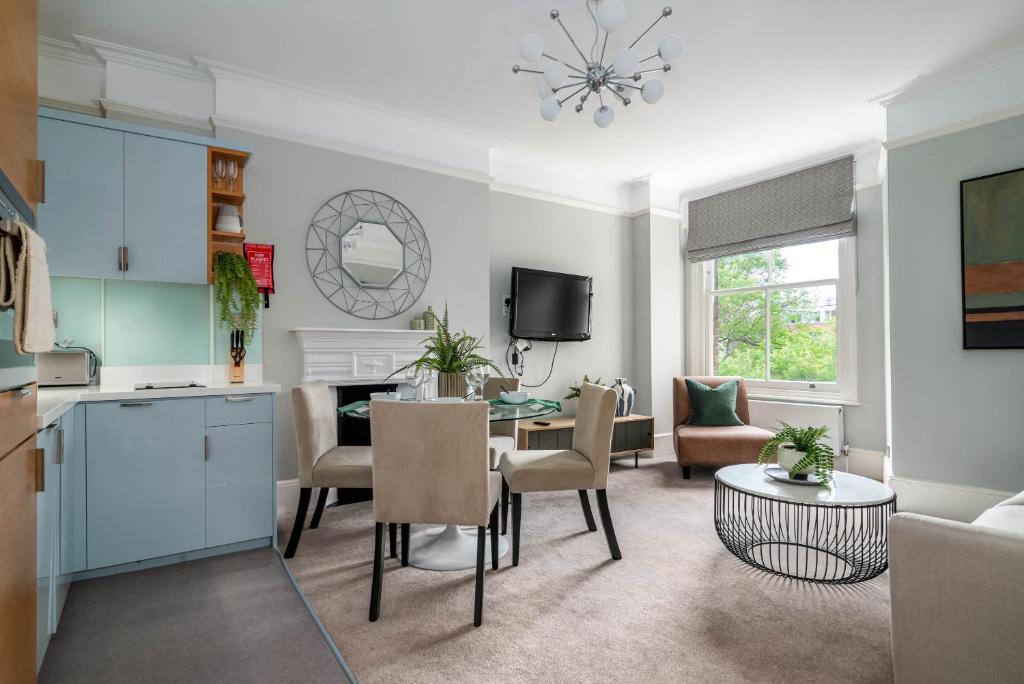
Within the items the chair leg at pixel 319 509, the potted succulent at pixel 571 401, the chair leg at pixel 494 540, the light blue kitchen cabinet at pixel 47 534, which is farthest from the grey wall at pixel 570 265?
the light blue kitchen cabinet at pixel 47 534

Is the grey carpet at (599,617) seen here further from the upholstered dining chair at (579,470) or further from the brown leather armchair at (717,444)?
the brown leather armchair at (717,444)

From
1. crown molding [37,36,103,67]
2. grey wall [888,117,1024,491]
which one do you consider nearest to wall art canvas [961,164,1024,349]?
grey wall [888,117,1024,491]

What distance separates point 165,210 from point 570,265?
10.9ft

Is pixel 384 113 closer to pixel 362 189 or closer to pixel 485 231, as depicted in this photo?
pixel 362 189

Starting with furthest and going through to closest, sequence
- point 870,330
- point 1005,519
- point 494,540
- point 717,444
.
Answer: point 870,330 < point 717,444 < point 494,540 < point 1005,519

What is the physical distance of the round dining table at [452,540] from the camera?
247 cm

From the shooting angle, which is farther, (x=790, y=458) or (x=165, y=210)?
(x=165, y=210)

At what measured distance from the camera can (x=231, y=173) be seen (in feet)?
10.3

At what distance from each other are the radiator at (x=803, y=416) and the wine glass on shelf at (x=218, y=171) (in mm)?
4276

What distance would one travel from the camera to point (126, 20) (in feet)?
9.06

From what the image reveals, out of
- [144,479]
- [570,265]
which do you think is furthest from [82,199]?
[570,265]

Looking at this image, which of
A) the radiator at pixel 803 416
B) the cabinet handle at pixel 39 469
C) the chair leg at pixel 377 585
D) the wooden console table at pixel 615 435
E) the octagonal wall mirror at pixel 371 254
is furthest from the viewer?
the radiator at pixel 803 416

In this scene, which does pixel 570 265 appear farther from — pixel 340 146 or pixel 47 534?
pixel 47 534

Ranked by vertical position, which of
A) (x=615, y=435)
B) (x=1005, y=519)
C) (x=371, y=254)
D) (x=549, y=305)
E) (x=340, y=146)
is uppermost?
(x=340, y=146)
